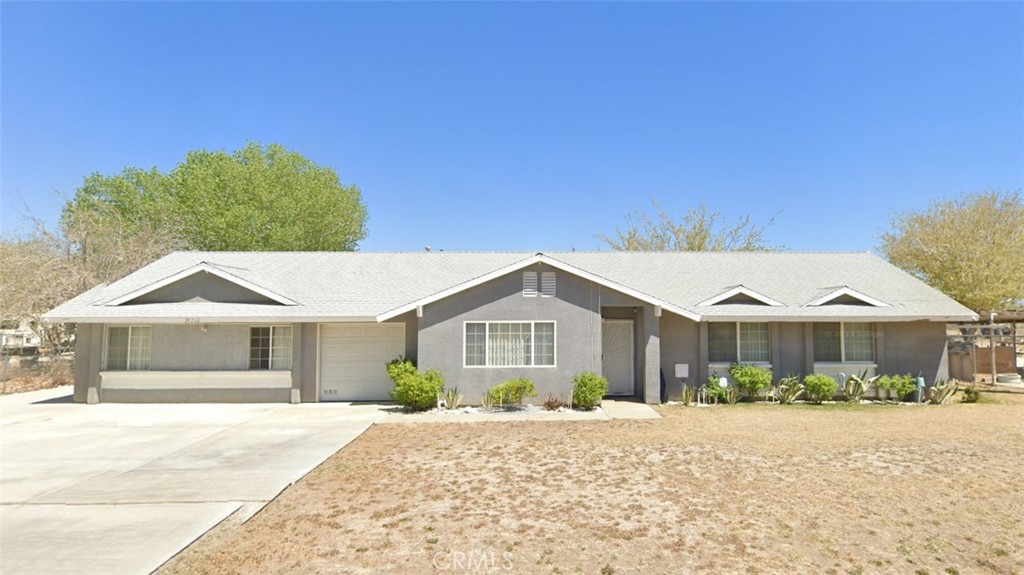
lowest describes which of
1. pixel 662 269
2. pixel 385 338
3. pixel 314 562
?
pixel 314 562

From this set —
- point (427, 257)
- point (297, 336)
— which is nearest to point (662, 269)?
point (427, 257)

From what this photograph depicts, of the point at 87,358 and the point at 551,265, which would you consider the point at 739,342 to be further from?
the point at 87,358

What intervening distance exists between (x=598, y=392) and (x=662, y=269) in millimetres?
7305

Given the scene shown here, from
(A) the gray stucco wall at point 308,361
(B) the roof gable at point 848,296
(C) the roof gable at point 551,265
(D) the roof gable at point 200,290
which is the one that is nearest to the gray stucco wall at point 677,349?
(C) the roof gable at point 551,265

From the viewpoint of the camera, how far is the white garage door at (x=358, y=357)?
1588cm

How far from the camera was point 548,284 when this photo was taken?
14.7m

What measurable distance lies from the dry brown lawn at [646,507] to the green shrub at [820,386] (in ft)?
12.2

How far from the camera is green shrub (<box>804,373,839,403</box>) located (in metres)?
15.1

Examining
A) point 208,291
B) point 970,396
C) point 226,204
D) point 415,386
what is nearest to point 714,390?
point 970,396

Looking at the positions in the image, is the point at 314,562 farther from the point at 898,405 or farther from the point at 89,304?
the point at 898,405

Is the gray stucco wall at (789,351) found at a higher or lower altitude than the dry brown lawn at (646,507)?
higher

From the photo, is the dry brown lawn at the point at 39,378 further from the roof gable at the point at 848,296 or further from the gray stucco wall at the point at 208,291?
the roof gable at the point at 848,296

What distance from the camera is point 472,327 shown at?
1463cm

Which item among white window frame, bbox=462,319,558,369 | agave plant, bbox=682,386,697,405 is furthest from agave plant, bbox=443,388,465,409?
agave plant, bbox=682,386,697,405
